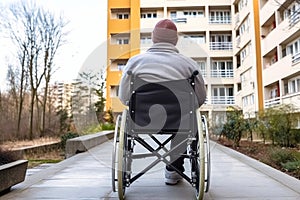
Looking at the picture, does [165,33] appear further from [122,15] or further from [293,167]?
[122,15]

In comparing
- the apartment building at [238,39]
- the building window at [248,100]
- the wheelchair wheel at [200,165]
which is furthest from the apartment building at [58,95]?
the wheelchair wheel at [200,165]

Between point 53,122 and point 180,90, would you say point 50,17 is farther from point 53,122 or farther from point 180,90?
point 180,90

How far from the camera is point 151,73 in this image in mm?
2256

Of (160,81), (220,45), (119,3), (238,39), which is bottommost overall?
(160,81)

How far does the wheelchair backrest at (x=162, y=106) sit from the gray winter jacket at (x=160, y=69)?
1.6 inches

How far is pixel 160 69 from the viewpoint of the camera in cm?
228

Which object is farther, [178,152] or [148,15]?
[148,15]

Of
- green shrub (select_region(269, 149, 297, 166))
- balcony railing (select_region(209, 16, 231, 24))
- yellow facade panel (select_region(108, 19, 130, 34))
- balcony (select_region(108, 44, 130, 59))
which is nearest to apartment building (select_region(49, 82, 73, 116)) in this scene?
yellow facade panel (select_region(108, 19, 130, 34))

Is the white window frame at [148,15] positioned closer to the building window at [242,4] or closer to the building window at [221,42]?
the building window at [221,42]

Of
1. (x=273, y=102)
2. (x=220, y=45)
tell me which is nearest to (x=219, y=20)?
(x=220, y=45)

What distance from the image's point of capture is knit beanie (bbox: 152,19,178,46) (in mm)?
2488

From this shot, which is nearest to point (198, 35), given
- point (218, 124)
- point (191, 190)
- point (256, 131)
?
point (256, 131)

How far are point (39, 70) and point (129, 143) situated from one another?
11391mm

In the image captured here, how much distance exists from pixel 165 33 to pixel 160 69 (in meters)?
0.37
